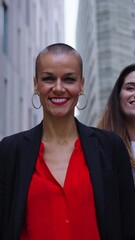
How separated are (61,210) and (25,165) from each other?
289 millimetres

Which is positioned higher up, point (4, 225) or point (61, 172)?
point (61, 172)

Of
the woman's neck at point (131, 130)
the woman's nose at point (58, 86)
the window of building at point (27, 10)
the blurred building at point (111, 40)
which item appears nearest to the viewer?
the woman's nose at point (58, 86)

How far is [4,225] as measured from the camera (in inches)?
73.4

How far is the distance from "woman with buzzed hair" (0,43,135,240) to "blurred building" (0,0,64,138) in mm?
13065

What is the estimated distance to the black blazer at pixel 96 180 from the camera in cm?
181

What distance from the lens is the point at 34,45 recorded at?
77.0 ft

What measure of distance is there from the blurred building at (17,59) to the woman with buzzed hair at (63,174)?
42.9 ft

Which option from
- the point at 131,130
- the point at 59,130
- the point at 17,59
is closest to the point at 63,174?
the point at 59,130

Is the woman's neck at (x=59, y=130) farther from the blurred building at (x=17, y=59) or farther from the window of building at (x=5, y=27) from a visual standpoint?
the window of building at (x=5, y=27)

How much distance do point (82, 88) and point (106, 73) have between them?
39390 mm

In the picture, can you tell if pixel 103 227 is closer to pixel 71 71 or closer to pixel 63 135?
pixel 63 135

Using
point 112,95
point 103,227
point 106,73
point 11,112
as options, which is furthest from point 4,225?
point 106,73

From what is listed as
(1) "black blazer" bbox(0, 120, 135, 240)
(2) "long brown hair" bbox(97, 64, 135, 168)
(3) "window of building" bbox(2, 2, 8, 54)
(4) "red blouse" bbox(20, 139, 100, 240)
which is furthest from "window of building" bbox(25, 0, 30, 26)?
(4) "red blouse" bbox(20, 139, 100, 240)

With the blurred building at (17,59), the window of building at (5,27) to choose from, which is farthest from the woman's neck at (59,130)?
the window of building at (5,27)
